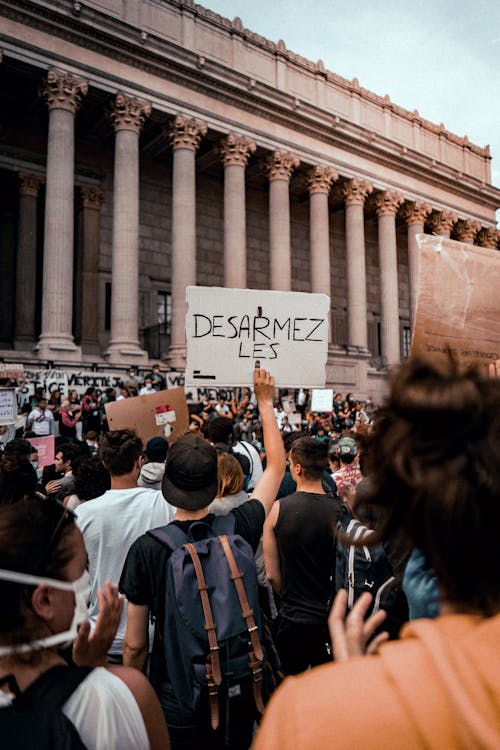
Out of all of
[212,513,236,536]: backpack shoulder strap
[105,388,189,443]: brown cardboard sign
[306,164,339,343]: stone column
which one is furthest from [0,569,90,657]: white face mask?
[306,164,339,343]: stone column

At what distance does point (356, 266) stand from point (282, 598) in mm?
26880

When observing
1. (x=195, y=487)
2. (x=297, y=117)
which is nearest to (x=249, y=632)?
(x=195, y=487)

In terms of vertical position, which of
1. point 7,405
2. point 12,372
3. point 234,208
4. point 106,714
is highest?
point 234,208

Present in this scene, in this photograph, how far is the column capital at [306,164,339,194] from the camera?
28.5 m

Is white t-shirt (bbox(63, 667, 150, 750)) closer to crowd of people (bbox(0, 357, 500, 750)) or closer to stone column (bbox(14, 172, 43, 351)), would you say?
crowd of people (bbox(0, 357, 500, 750))

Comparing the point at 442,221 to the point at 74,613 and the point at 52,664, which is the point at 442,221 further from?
the point at 52,664

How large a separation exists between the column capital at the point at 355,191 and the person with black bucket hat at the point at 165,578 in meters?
29.0

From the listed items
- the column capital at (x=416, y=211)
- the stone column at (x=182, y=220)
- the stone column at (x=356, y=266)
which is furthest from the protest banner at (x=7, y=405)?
the column capital at (x=416, y=211)

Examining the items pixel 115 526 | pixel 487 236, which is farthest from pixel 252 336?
pixel 487 236

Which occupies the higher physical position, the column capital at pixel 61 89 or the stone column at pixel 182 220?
the column capital at pixel 61 89

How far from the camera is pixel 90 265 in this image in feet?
84.3

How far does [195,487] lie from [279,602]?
5.67ft

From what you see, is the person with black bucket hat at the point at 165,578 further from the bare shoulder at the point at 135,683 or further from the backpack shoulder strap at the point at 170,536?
the bare shoulder at the point at 135,683

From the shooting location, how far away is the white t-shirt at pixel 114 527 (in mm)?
3545
